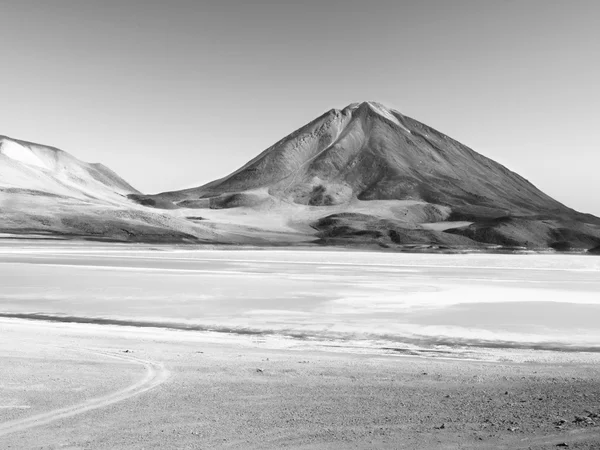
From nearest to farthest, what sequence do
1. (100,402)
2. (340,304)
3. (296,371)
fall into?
(100,402), (296,371), (340,304)

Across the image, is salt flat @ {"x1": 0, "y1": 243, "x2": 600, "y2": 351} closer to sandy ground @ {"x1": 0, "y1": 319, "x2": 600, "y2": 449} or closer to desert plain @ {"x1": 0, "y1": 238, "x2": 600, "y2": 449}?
desert plain @ {"x1": 0, "y1": 238, "x2": 600, "y2": 449}

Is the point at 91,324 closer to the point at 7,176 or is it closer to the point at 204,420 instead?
the point at 204,420

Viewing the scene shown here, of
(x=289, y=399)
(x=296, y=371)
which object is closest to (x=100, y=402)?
(x=289, y=399)

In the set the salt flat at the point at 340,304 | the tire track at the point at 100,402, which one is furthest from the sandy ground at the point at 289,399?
the salt flat at the point at 340,304

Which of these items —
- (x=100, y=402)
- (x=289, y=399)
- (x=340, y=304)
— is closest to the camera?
(x=100, y=402)

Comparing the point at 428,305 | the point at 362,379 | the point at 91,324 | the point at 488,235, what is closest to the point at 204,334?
the point at 91,324

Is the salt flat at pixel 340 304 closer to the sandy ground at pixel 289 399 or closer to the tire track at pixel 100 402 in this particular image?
the sandy ground at pixel 289 399

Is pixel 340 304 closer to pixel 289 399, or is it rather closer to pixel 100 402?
pixel 289 399
